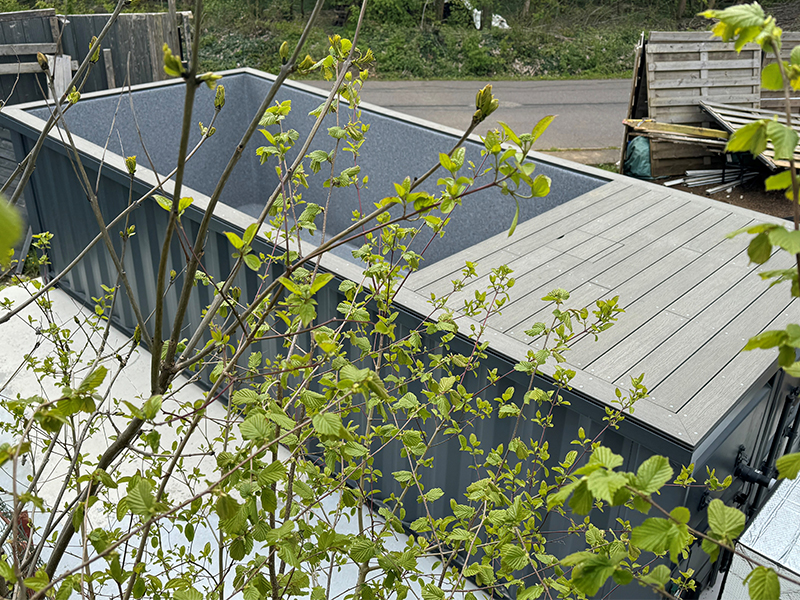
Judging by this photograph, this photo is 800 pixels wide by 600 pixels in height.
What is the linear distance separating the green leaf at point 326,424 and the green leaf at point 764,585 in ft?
1.85

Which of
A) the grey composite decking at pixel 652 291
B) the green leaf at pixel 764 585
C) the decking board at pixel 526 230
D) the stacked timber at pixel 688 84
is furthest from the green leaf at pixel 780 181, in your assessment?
the stacked timber at pixel 688 84

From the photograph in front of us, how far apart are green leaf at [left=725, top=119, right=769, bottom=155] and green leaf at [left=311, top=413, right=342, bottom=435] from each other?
2.12 ft

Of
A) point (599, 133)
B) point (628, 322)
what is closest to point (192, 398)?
point (628, 322)

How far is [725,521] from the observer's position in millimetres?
901

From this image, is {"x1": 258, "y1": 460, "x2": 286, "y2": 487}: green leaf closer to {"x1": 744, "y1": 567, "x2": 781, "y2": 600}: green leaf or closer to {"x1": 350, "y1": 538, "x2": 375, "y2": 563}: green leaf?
{"x1": 350, "y1": 538, "x2": 375, "y2": 563}: green leaf

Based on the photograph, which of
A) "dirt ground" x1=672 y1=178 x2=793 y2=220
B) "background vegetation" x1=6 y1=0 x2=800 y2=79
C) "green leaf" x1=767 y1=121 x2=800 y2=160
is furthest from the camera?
"background vegetation" x1=6 y1=0 x2=800 y2=79

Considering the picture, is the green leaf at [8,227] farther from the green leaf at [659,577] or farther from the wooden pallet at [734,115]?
the wooden pallet at [734,115]

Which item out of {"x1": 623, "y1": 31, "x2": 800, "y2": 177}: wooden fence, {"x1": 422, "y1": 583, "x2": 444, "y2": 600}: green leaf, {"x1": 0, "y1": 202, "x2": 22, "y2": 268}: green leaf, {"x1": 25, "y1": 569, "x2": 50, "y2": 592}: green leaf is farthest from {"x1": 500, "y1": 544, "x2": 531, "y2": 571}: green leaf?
{"x1": 623, "y1": 31, "x2": 800, "y2": 177}: wooden fence

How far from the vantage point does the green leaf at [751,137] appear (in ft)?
2.52

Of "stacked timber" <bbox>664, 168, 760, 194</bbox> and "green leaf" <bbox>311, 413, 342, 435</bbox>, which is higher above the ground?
"green leaf" <bbox>311, 413, 342, 435</bbox>

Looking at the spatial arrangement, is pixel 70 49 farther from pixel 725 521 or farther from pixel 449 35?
pixel 449 35

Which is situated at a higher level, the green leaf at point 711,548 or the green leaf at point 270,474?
the green leaf at point 711,548

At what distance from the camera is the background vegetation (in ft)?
48.4

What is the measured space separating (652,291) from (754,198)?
4.50m
